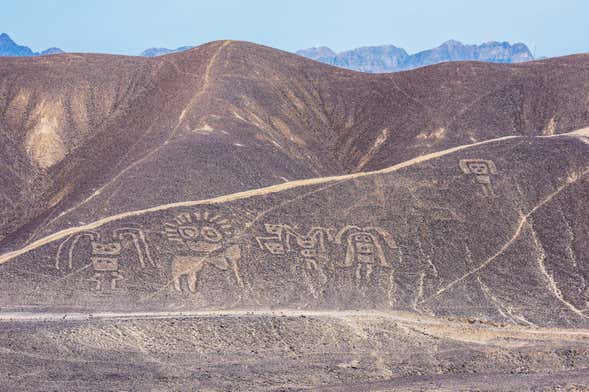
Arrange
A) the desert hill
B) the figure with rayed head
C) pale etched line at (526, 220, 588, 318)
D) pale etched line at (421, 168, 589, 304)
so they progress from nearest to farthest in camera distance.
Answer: pale etched line at (526, 220, 588, 318) < the figure with rayed head < pale etched line at (421, 168, 589, 304) < the desert hill

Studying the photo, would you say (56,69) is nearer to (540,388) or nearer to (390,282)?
(390,282)

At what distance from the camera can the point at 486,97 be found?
67.8 metres

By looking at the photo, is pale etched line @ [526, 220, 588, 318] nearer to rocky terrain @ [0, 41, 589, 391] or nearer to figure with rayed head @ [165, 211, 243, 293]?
rocky terrain @ [0, 41, 589, 391]

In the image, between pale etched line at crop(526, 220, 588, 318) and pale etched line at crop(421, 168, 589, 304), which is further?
pale etched line at crop(421, 168, 589, 304)

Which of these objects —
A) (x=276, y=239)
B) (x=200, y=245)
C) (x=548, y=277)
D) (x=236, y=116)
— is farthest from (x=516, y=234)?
(x=236, y=116)

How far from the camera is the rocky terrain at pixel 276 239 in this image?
25.0 m

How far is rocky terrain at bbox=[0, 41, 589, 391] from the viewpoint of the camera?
82.0ft

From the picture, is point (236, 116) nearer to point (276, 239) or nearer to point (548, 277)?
point (276, 239)

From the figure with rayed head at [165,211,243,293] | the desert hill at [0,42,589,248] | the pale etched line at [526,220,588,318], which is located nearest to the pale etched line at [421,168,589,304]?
the pale etched line at [526,220,588,318]

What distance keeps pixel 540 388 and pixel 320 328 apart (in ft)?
31.9

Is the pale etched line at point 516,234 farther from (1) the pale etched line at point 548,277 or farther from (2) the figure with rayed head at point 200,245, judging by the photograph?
(2) the figure with rayed head at point 200,245

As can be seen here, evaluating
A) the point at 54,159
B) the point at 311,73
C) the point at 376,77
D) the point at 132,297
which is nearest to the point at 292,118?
the point at 311,73

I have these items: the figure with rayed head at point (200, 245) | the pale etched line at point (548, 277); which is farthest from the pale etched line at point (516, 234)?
the figure with rayed head at point (200, 245)

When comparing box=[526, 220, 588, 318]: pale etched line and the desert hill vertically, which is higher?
the desert hill
